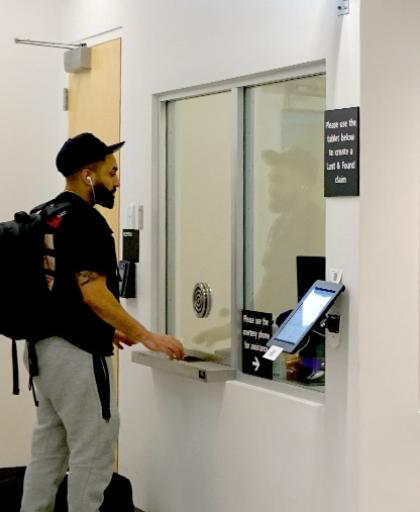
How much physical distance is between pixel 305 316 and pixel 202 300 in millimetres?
1016

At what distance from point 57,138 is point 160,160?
3.54 ft

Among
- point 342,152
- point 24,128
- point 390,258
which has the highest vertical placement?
point 24,128

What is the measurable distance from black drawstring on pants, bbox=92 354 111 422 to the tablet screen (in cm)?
69

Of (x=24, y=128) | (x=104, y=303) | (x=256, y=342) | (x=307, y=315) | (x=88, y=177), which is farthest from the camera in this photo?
(x=24, y=128)

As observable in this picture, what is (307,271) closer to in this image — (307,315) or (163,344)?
(307,315)

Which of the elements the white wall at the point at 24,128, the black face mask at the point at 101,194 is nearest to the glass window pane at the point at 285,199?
the black face mask at the point at 101,194

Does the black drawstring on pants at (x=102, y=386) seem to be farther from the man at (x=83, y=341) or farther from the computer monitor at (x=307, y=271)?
the computer monitor at (x=307, y=271)

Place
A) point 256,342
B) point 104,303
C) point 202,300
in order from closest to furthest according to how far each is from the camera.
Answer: point 104,303
point 256,342
point 202,300

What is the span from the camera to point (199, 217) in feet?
14.6

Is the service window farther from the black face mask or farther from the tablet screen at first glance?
the black face mask

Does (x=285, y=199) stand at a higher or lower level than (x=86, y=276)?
higher

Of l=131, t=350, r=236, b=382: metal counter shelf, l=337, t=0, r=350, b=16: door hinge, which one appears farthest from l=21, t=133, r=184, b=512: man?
l=337, t=0, r=350, b=16: door hinge

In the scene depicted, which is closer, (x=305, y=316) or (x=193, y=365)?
(x=305, y=316)

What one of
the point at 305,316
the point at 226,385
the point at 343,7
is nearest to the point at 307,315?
the point at 305,316
